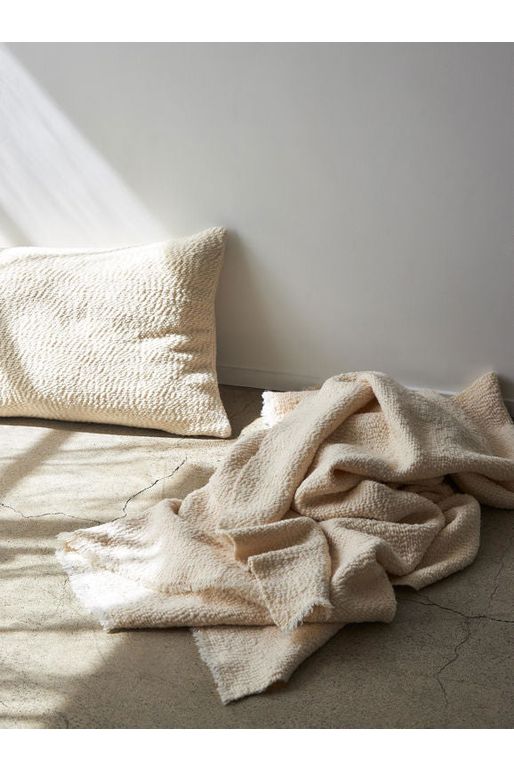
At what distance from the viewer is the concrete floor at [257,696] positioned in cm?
135

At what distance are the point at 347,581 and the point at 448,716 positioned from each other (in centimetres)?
28

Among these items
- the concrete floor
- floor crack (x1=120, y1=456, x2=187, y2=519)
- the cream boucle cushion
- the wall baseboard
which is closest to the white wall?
the wall baseboard

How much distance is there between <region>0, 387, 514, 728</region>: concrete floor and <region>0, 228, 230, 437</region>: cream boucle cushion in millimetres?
415

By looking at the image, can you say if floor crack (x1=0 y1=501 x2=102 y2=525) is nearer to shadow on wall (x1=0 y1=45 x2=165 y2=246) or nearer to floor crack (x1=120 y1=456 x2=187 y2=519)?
floor crack (x1=120 y1=456 x2=187 y2=519)

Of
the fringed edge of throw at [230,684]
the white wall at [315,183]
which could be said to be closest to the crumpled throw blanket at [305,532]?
the fringed edge of throw at [230,684]

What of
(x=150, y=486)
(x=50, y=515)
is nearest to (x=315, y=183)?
(x=150, y=486)

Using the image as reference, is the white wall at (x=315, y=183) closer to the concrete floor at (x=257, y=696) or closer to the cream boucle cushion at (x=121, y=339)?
the cream boucle cushion at (x=121, y=339)

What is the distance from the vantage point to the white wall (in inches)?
81.8

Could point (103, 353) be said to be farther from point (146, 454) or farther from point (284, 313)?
point (284, 313)

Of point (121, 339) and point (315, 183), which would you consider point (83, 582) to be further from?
point (315, 183)

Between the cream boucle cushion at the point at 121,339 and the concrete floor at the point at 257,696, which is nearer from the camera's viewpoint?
the concrete floor at the point at 257,696

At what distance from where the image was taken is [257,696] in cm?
139

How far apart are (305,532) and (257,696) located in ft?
1.23
